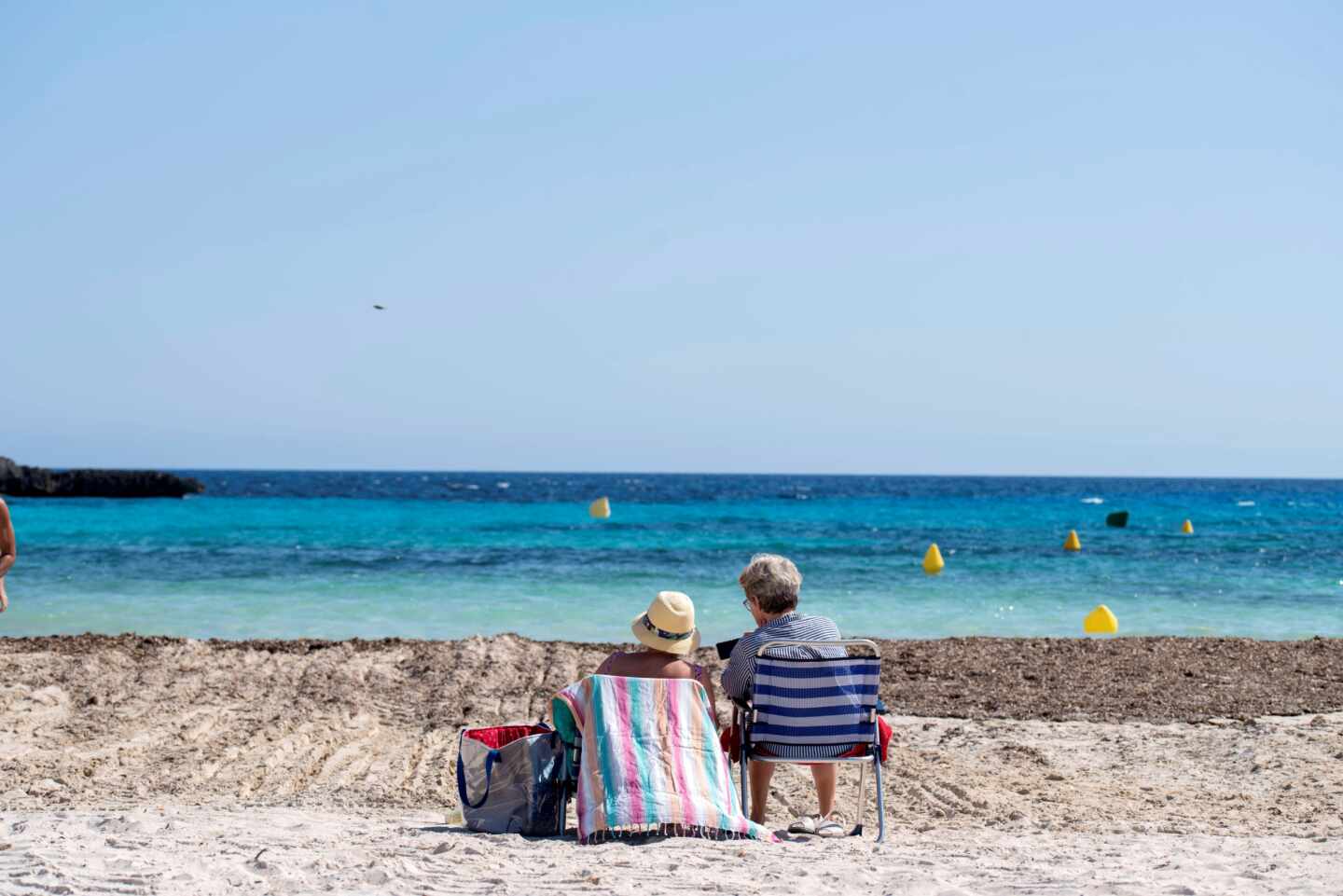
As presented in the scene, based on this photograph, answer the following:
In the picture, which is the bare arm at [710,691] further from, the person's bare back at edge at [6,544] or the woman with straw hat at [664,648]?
the person's bare back at edge at [6,544]

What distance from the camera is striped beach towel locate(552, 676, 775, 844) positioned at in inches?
169

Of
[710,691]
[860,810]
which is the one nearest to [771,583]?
[710,691]

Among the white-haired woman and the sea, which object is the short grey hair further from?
the sea

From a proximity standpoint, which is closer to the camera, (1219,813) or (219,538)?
(1219,813)

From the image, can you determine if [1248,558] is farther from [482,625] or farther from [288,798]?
[288,798]

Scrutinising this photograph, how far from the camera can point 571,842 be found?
430 centimetres

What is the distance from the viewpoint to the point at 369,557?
2000 centimetres

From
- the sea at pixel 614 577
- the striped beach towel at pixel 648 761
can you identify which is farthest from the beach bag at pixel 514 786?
the sea at pixel 614 577

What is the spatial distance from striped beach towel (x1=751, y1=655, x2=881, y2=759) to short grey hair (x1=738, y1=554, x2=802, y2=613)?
0.79 ft

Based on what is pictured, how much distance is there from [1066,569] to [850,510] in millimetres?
25850

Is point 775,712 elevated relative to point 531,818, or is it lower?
elevated

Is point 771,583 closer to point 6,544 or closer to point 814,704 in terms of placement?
point 814,704

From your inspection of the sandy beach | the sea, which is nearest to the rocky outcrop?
the sea

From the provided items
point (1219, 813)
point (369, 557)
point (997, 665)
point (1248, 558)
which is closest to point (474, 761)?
point (1219, 813)
